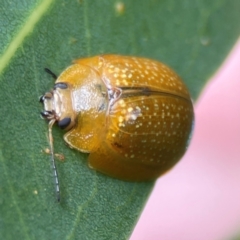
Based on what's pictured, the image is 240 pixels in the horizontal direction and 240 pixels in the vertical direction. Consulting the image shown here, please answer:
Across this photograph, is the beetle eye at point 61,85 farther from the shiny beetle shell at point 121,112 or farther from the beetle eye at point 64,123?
the beetle eye at point 64,123

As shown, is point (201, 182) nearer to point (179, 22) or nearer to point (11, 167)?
point (179, 22)

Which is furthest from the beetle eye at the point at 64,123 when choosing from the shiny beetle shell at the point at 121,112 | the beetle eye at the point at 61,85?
the beetle eye at the point at 61,85

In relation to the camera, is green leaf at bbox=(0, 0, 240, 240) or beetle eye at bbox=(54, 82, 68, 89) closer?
green leaf at bbox=(0, 0, 240, 240)

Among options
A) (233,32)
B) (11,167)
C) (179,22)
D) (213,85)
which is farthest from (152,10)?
(213,85)

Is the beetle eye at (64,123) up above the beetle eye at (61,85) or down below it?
below

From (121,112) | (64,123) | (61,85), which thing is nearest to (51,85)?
(61,85)

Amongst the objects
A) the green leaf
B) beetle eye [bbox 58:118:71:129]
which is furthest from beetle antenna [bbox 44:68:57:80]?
beetle eye [bbox 58:118:71:129]

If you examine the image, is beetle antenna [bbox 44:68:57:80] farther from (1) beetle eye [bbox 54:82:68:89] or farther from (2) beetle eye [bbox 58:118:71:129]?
(2) beetle eye [bbox 58:118:71:129]
